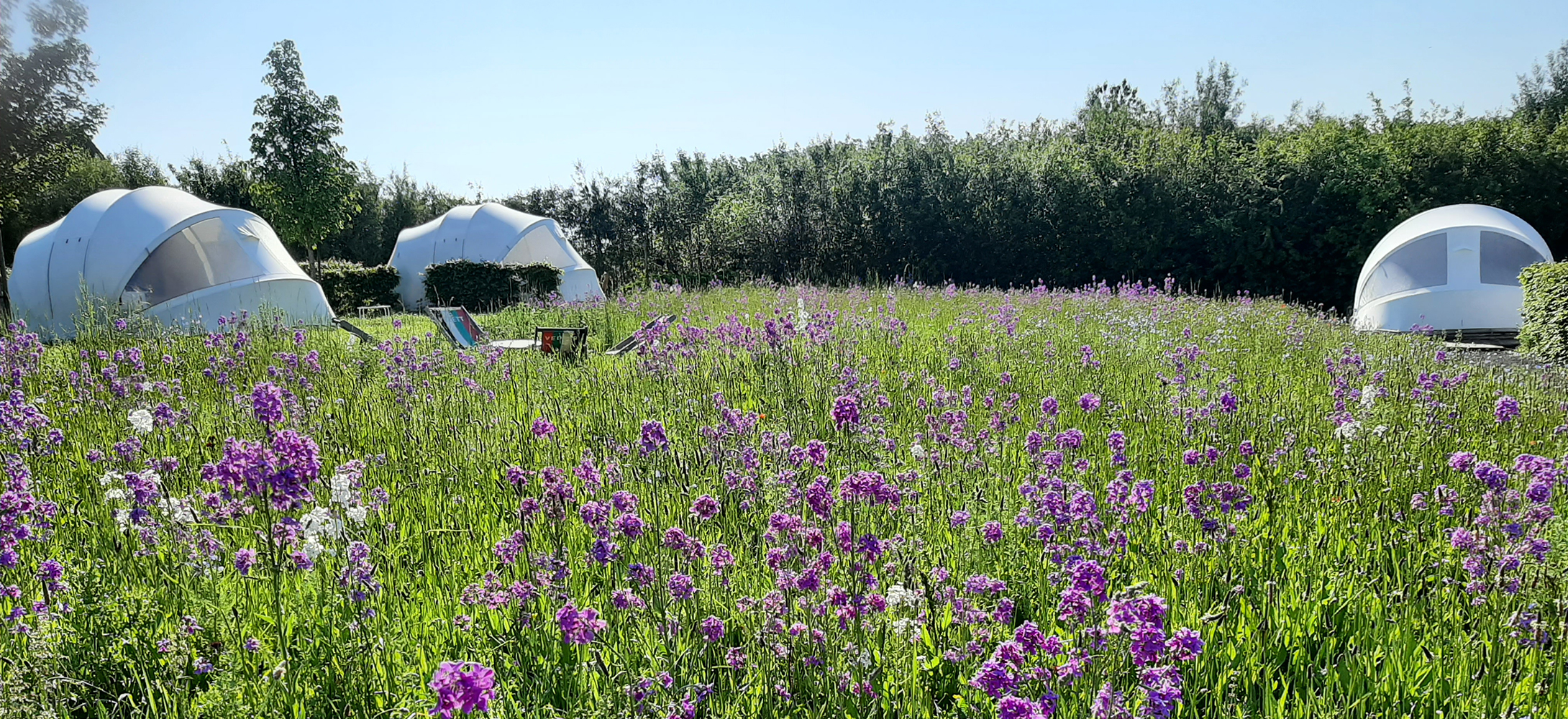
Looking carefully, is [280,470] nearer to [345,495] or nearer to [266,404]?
[345,495]

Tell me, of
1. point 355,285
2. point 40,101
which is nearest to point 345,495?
point 355,285

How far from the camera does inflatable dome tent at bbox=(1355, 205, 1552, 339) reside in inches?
562

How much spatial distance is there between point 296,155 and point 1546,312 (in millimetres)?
29547

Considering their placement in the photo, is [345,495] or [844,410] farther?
[844,410]

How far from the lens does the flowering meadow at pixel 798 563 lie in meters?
2.20

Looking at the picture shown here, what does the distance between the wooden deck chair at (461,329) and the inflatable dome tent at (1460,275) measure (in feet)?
45.3

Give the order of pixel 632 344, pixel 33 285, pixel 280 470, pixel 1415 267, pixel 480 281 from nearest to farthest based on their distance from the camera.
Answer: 1. pixel 280 470
2. pixel 632 344
3. pixel 1415 267
4. pixel 33 285
5. pixel 480 281

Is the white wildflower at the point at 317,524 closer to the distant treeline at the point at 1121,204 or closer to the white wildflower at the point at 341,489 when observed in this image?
the white wildflower at the point at 341,489

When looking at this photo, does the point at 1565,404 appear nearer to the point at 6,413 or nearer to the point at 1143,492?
the point at 1143,492

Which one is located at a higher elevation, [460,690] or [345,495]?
[345,495]

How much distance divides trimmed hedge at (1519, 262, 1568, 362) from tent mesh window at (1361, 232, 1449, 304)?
230 centimetres

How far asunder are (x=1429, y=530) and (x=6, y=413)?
6.39 m

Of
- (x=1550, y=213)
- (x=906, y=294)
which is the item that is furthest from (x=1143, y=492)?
(x=1550, y=213)

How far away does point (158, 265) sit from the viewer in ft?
49.7
